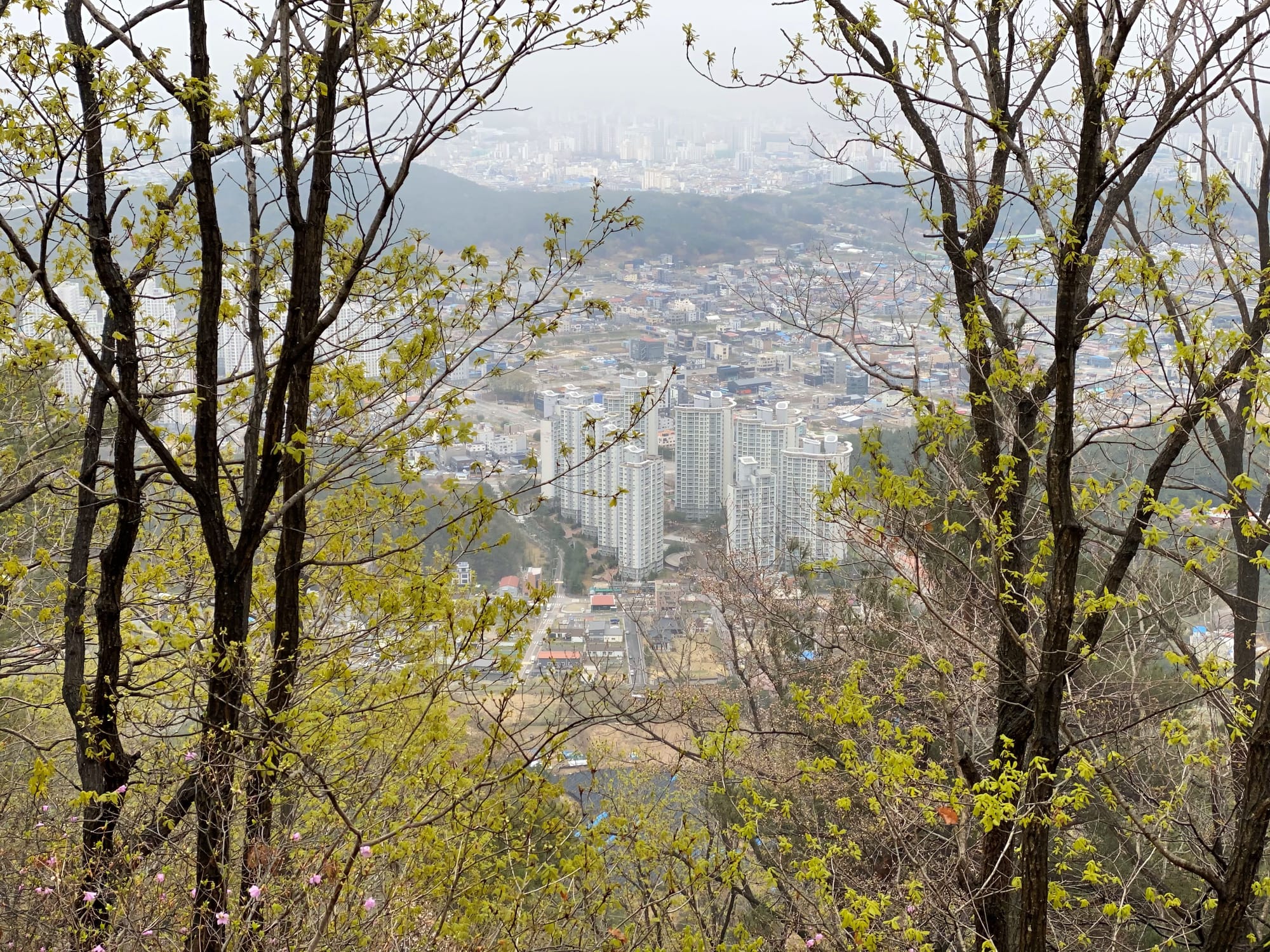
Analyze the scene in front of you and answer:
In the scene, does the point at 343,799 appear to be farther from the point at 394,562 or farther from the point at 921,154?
the point at 921,154

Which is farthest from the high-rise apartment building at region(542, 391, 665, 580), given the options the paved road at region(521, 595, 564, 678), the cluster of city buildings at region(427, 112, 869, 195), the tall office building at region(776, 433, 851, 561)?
the cluster of city buildings at region(427, 112, 869, 195)

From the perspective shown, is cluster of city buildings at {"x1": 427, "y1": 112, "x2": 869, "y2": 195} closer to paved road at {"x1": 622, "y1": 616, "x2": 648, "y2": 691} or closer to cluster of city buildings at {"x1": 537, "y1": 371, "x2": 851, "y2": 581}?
cluster of city buildings at {"x1": 537, "y1": 371, "x2": 851, "y2": 581}

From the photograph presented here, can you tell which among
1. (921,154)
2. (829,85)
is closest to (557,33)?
(829,85)

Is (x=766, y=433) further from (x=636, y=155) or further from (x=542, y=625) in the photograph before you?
(x=636, y=155)

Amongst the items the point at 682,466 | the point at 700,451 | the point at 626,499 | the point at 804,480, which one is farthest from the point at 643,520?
the point at 804,480

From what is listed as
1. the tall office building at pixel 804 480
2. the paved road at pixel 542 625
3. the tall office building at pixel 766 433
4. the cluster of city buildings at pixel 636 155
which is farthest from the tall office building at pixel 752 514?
the cluster of city buildings at pixel 636 155
